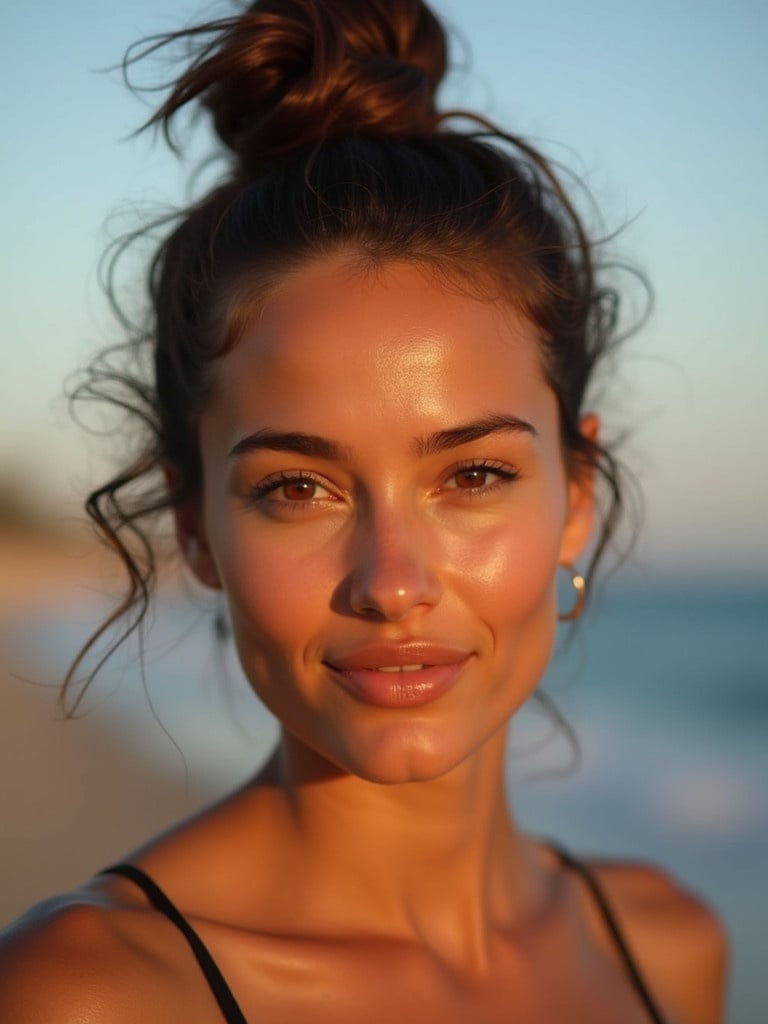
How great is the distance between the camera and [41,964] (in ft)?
6.40

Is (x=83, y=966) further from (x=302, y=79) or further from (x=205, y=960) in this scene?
(x=302, y=79)

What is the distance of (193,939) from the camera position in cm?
211

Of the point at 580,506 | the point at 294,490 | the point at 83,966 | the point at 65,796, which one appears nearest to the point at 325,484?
the point at 294,490

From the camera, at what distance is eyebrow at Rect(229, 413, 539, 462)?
2.11 m

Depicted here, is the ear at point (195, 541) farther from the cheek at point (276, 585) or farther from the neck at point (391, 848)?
the neck at point (391, 848)

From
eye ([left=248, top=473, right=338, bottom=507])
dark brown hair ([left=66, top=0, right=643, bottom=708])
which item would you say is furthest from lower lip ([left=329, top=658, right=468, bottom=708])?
dark brown hair ([left=66, top=0, right=643, bottom=708])

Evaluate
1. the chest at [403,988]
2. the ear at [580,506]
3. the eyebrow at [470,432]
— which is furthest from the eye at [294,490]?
the chest at [403,988]

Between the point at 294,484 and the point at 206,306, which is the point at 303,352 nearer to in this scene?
the point at 294,484

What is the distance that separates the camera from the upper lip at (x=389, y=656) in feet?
6.90

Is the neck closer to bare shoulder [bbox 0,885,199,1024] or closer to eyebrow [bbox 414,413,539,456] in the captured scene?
bare shoulder [bbox 0,885,199,1024]

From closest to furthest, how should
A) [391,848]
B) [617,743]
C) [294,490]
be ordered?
[294,490]
[391,848]
[617,743]

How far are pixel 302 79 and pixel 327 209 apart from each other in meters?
0.43

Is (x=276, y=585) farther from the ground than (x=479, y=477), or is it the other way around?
(x=479, y=477)

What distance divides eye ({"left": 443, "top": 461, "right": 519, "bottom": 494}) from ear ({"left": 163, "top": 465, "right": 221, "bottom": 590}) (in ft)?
1.74
